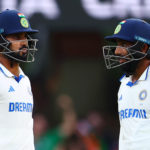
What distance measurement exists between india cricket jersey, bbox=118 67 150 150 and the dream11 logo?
2.36 meters

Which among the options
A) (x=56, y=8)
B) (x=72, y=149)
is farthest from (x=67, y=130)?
(x=56, y=8)

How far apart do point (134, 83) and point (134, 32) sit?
0.43 meters

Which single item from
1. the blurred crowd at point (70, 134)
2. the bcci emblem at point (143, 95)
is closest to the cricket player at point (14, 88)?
the bcci emblem at point (143, 95)

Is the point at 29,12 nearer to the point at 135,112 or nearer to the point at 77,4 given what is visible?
the point at 77,4

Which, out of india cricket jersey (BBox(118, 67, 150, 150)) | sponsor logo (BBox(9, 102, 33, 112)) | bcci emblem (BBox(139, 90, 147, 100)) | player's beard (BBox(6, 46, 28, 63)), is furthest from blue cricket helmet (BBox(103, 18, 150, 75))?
sponsor logo (BBox(9, 102, 33, 112))

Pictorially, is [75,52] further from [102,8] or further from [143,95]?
[143,95]

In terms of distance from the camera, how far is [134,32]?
462cm

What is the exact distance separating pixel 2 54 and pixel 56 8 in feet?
7.76

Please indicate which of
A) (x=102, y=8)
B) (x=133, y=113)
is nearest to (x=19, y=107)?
(x=133, y=113)

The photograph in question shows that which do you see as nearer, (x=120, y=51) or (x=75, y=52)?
(x=120, y=51)

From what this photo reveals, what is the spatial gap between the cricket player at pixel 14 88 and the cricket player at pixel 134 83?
741 mm

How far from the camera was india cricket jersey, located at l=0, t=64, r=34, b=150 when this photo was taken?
443 centimetres

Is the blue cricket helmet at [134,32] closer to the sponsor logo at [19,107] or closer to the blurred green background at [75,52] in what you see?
the sponsor logo at [19,107]

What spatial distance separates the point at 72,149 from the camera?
734 centimetres
